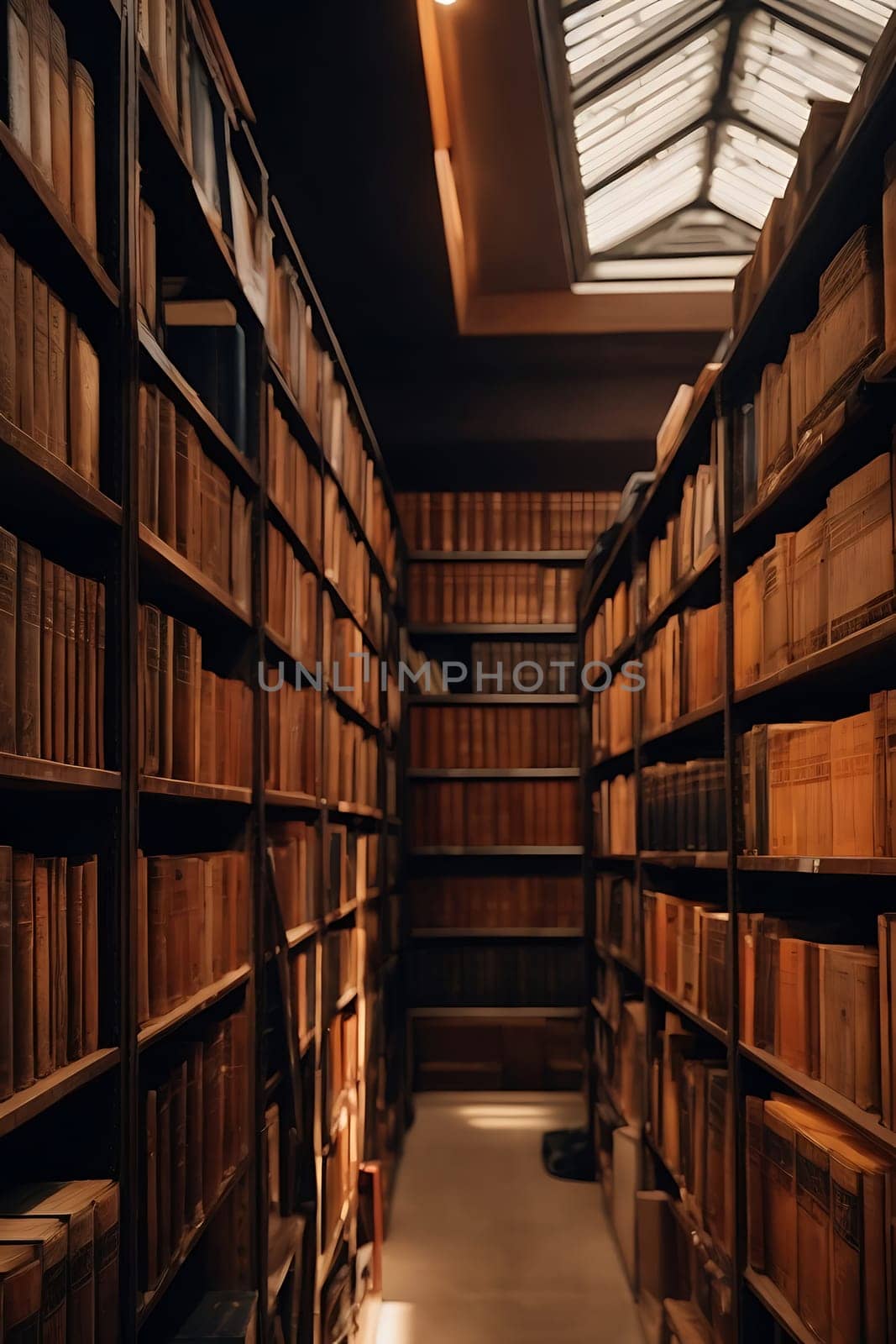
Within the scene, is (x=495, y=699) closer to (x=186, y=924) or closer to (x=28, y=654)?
(x=186, y=924)

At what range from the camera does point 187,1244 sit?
158 centimetres

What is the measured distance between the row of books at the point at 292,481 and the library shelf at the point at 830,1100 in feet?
4.24

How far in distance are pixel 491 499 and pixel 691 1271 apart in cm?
338

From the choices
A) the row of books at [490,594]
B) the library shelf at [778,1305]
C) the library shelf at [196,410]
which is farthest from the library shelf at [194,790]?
the row of books at [490,594]

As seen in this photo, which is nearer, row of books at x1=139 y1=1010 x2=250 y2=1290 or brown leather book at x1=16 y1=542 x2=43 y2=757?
brown leather book at x1=16 y1=542 x2=43 y2=757

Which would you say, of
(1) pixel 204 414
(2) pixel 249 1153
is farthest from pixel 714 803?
(1) pixel 204 414

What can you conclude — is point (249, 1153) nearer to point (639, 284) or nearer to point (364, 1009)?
point (364, 1009)

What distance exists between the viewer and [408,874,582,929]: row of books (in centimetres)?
511

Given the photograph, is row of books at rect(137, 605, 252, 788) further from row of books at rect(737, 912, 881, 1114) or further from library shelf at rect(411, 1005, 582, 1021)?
library shelf at rect(411, 1005, 582, 1021)

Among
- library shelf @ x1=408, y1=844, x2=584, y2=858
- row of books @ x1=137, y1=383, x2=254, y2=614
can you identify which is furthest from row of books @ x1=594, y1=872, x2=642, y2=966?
row of books @ x1=137, y1=383, x2=254, y2=614

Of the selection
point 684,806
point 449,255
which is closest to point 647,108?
point 449,255

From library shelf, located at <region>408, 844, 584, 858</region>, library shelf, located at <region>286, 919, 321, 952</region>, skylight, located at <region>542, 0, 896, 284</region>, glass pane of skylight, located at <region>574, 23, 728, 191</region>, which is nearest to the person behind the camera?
library shelf, located at <region>286, 919, 321, 952</region>

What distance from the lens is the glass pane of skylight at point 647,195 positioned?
4.17m

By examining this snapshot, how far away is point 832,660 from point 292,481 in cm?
133
